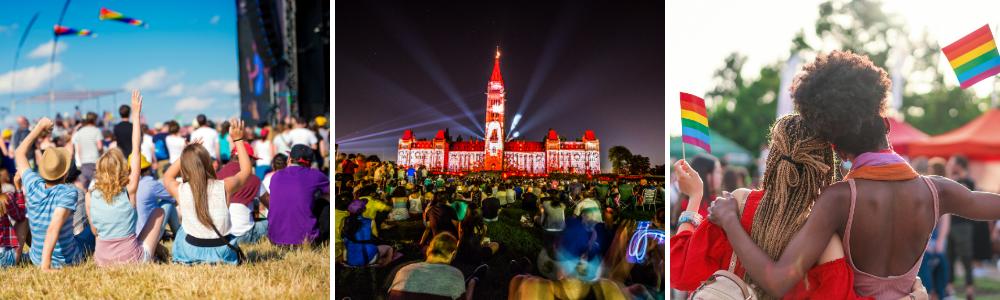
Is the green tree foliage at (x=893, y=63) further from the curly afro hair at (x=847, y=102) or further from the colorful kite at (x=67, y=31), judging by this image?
the colorful kite at (x=67, y=31)

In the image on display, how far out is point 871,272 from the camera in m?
1.73

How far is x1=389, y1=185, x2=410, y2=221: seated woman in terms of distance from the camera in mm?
3311

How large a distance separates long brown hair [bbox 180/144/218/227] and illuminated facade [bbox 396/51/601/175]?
1567mm

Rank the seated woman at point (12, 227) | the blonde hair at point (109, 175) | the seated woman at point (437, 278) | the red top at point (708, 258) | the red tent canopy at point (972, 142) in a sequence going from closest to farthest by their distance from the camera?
the red top at point (708, 258) → the seated woman at point (437, 278) → the blonde hair at point (109, 175) → the seated woman at point (12, 227) → the red tent canopy at point (972, 142)

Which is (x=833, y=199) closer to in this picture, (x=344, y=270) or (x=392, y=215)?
(x=392, y=215)

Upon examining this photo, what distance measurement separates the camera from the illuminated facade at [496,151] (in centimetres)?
330

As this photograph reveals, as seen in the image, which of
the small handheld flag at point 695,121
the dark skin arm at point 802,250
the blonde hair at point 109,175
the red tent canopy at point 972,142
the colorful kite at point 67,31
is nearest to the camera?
the dark skin arm at point 802,250

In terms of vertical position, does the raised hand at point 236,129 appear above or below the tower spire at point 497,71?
below

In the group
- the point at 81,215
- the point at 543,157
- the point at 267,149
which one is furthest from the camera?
the point at 267,149

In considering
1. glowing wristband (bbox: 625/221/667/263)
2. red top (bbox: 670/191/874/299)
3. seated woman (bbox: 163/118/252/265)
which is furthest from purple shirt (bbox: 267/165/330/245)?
red top (bbox: 670/191/874/299)

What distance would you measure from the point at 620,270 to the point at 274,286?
92.0 inches

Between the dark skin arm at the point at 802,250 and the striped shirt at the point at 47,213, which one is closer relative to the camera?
the dark skin arm at the point at 802,250

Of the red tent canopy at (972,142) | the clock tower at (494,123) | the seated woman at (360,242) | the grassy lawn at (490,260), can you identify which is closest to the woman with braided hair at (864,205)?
the grassy lawn at (490,260)

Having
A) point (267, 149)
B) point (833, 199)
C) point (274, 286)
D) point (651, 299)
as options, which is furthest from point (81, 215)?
point (833, 199)
